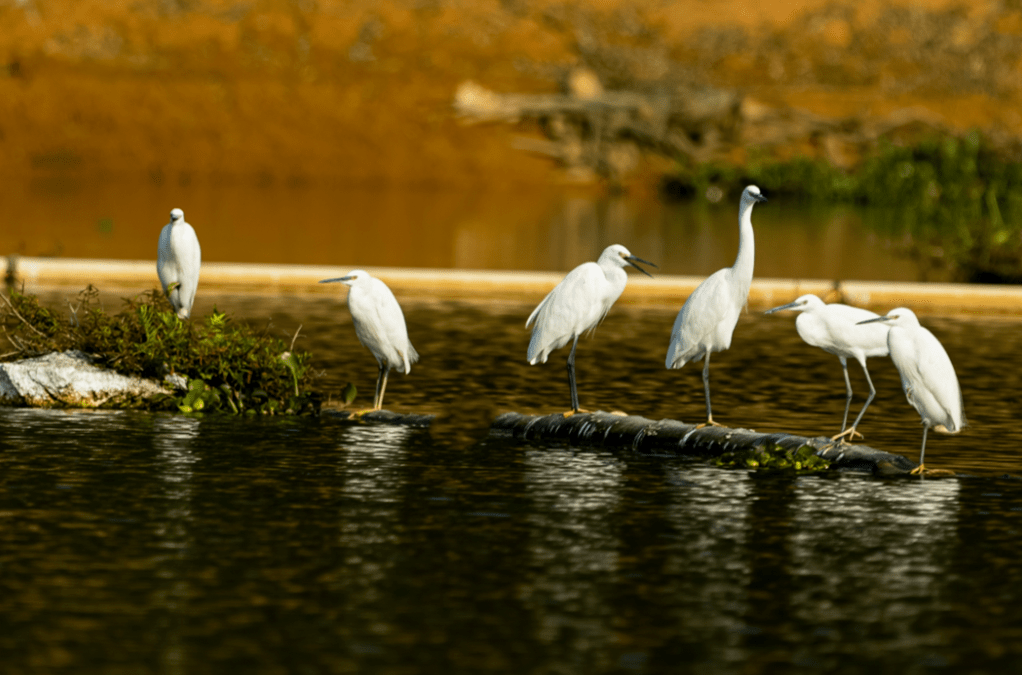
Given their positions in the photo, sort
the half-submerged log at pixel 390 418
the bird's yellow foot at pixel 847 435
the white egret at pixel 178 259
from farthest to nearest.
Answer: the white egret at pixel 178 259 < the half-submerged log at pixel 390 418 < the bird's yellow foot at pixel 847 435

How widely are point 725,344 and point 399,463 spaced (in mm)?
2462

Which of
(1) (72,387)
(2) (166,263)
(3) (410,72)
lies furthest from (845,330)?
(3) (410,72)

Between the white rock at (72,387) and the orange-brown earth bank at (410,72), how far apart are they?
36.6 m

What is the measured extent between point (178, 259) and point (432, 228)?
19641 millimetres

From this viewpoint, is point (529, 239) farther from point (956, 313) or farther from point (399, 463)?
point (399, 463)

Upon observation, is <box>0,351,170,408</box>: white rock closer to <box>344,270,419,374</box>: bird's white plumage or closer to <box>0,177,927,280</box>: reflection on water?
<box>344,270,419,374</box>: bird's white plumage

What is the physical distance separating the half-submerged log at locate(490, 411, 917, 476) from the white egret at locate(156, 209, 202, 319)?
416 centimetres

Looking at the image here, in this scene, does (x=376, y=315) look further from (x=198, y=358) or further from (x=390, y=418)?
(x=198, y=358)

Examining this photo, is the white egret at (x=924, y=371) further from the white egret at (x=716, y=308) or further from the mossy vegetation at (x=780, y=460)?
the white egret at (x=716, y=308)

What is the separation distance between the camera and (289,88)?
53094mm

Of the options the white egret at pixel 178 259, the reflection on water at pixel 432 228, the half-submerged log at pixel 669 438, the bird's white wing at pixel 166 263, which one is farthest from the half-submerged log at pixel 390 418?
the reflection on water at pixel 432 228

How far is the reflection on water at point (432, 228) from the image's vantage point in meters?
27.3

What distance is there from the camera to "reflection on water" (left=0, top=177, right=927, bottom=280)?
27.3m

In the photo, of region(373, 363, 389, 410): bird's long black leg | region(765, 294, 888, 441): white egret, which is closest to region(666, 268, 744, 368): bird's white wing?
region(765, 294, 888, 441): white egret
